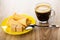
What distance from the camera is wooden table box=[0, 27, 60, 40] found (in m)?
0.85

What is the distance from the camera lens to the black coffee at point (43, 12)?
87 centimetres

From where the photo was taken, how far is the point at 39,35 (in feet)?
2.83

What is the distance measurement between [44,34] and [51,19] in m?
0.14

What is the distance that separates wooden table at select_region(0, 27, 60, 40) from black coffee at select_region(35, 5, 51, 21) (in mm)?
55

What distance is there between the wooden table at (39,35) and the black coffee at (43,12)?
0.18 feet

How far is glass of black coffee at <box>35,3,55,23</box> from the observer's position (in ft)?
2.85

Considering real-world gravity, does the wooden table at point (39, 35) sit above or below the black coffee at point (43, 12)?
below

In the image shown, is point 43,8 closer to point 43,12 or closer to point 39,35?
point 43,12

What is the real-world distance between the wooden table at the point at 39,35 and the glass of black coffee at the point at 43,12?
0.17 feet

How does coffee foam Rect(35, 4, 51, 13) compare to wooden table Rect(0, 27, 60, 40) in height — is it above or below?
above

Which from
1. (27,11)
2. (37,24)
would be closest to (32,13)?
(27,11)

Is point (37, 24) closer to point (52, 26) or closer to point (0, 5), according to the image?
point (52, 26)

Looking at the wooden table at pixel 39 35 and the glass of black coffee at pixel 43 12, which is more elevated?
the glass of black coffee at pixel 43 12

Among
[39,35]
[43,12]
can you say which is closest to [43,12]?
[43,12]
